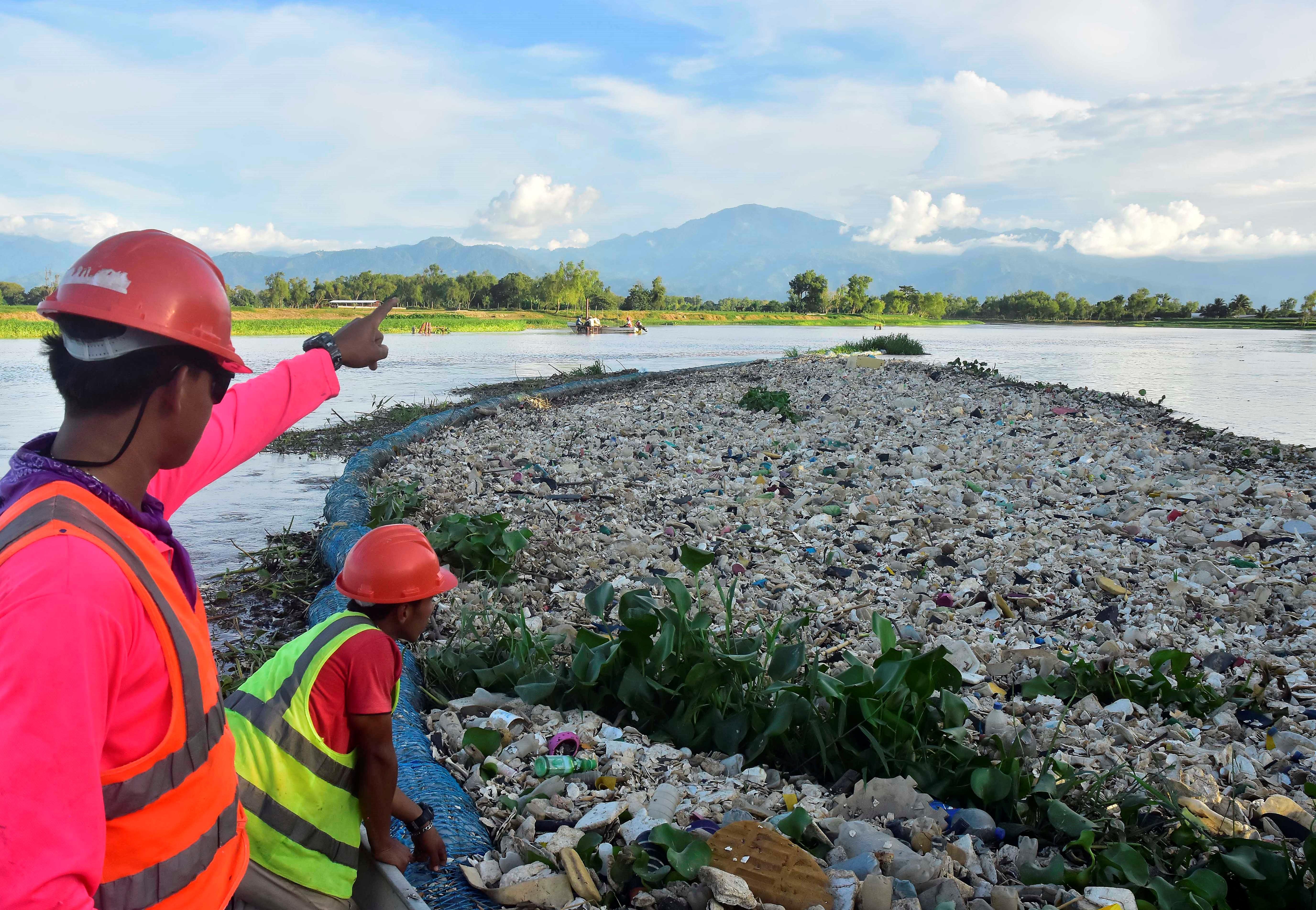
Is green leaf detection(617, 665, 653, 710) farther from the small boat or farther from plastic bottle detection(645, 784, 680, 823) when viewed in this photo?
the small boat

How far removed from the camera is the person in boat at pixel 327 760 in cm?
163

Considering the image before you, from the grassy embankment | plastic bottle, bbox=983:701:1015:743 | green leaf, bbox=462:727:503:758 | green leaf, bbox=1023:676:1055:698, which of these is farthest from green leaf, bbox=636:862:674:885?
the grassy embankment

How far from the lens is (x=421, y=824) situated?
1.87 metres

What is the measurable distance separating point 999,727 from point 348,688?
6.77 ft

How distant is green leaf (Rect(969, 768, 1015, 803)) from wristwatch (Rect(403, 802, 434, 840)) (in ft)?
4.68

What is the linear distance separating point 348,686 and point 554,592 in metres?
2.20

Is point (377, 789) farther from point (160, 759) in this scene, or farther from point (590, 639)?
point (590, 639)

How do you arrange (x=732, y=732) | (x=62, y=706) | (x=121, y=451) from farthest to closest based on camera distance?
(x=732, y=732)
(x=121, y=451)
(x=62, y=706)

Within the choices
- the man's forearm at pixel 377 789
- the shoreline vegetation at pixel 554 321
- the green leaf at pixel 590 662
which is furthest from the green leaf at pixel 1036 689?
the shoreline vegetation at pixel 554 321

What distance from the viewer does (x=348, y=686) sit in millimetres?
1734

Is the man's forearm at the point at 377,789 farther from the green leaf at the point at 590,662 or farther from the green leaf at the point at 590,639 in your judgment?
the green leaf at the point at 590,639

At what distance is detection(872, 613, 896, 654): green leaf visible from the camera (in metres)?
2.70

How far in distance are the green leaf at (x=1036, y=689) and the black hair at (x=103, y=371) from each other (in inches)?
112

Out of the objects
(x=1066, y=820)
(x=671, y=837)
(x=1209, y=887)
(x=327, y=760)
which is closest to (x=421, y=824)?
(x=327, y=760)
